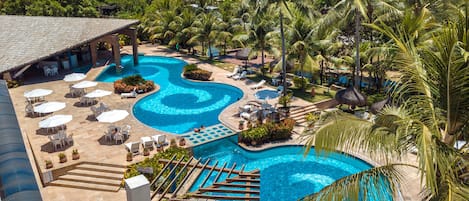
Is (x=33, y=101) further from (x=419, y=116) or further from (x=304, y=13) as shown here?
(x=419, y=116)

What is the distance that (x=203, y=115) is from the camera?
25.6 metres

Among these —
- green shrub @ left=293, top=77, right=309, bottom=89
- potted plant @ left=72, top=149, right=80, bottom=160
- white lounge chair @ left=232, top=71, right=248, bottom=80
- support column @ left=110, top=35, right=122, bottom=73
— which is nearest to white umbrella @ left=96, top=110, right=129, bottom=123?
potted plant @ left=72, top=149, right=80, bottom=160

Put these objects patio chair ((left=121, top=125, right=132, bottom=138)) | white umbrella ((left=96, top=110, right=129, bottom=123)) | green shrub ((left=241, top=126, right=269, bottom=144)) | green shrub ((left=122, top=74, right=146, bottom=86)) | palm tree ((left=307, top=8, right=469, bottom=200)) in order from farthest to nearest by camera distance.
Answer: green shrub ((left=122, top=74, right=146, bottom=86))
green shrub ((left=241, top=126, right=269, bottom=144))
patio chair ((left=121, top=125, right=132, bottom=138))
white umbrella ((left=96, top=110, right=129, bottom=123))
palm tree ((left=307, top=8, right=469, bottom=200))

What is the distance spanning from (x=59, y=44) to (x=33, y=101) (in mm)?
6606

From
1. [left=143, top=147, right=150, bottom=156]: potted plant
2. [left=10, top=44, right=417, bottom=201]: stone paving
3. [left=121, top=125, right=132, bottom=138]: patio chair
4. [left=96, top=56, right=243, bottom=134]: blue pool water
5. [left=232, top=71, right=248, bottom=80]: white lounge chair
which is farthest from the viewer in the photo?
[left=232, top=71, right=248, bottom=80]: white lounge chair

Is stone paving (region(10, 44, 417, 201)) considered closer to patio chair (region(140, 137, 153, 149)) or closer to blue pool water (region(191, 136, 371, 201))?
patio chair (region(140, 137, 153, 149))

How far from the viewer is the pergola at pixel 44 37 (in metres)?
29.2

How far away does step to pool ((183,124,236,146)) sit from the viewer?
68.3ft

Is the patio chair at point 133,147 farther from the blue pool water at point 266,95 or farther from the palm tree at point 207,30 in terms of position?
the palm tree at point 207,30

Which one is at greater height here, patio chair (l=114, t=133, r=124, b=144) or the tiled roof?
the tiled roof

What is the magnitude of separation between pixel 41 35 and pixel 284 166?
24.9 meters

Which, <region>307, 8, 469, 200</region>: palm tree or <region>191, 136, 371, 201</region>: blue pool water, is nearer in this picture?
<region>307, 8, 469, 200</region>: palm tree

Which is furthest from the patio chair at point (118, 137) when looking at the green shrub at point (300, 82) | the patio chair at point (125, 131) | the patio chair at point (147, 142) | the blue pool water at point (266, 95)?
the green shrub at point (300, 82)

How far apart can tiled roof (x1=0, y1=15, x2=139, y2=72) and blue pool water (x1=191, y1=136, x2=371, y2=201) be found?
1751 cm
